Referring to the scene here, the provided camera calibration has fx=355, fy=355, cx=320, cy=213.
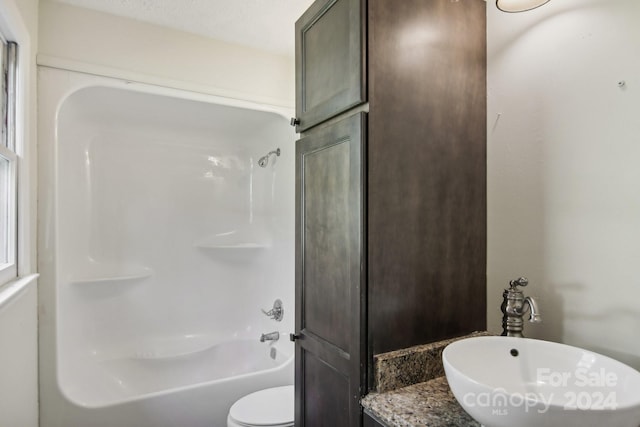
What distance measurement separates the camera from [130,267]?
266cm

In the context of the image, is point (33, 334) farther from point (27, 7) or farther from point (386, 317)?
point (386, 317)

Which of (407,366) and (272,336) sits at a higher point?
(407,366)

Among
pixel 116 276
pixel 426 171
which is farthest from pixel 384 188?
pixel 116 276

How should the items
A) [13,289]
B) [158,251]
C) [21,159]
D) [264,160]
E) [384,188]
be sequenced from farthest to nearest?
1. [264,160]
2. [158,251]
3. [21,159]
4. [13,289]
5. [384,188]

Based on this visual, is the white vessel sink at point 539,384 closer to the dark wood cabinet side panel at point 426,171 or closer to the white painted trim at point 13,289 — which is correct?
the dark wood cabinet side panel at point 426,171

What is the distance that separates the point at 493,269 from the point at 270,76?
1893 millimetres

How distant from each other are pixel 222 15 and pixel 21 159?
1.23m

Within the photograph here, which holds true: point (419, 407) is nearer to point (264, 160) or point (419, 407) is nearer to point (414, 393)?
point (414, 393)

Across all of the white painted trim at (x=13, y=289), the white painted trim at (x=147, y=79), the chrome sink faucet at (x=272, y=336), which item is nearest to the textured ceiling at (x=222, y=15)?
the white painted trim at (x=147, y=79)

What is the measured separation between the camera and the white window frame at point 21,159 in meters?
1.53

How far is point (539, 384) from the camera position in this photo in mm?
996

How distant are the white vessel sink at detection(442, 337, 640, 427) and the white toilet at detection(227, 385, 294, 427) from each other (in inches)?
41.1

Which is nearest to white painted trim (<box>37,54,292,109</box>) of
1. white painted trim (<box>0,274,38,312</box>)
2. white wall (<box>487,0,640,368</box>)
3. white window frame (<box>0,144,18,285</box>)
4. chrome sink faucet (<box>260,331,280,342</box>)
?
white window frame (<box>0,144,18,285</box>)

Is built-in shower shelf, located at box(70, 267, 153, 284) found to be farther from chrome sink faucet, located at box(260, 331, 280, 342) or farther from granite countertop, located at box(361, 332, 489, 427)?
granite countertop, located at box(361, 332, 489, 427)
